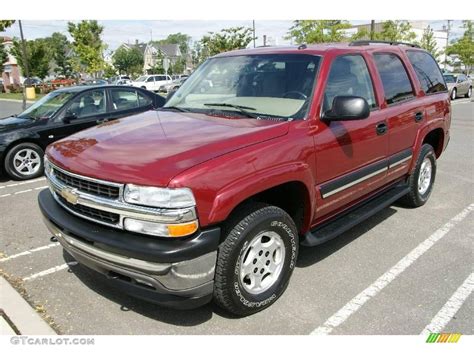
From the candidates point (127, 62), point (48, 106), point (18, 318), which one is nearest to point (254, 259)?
point (18, 318)

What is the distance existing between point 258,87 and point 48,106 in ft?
17.7

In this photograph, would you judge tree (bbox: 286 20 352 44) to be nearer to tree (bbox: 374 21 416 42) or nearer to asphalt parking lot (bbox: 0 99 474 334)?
tree (bbox: 374 21 416 42)

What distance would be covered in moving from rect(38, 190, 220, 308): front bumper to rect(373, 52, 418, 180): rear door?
257 centimetres

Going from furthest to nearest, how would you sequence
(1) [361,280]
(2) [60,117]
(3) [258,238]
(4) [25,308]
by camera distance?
(2) [60,117] < (1) [361,280] < (4) [25,308] < (3) [258,238]

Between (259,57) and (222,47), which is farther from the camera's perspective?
(222,47)

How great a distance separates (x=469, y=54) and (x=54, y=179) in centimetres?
5117

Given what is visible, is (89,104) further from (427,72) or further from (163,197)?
(163,197)

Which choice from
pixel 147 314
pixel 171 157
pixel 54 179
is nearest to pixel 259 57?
pixel 171 157

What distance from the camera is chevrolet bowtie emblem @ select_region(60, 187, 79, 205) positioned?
2834mm

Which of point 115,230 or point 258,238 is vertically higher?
point 115,230

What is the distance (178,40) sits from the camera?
129875 millimetres

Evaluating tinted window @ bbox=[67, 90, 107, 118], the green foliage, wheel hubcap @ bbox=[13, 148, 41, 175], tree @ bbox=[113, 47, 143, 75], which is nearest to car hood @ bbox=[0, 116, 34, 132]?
wheel hubcap @ bbox=[13, 148, 41, 175]

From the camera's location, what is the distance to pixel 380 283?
3500 mm

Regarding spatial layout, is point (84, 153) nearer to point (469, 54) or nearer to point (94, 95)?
point (94, 95)
